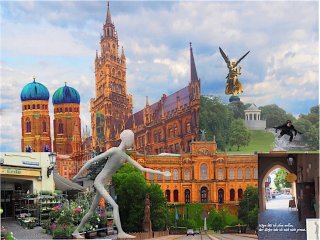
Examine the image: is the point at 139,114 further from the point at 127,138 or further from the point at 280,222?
the point at 280,222

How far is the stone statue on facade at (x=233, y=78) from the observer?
10375 millimetres

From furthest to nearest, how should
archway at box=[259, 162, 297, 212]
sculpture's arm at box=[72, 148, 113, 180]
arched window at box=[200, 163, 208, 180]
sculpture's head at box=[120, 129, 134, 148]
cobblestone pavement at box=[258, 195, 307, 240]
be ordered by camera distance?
arched window at box=[200, 163, 208, 180]
archway at box=[259, 162, 297, 212]
cobblestone pavement at box=[258, 195, 307, 240]
sculpture's head at box=[120, 129, 134, 148]
sculpture's arm at box=[72, 148, 113, 180]

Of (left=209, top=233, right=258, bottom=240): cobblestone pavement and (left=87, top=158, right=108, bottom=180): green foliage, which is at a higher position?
(left=87, top=158, right=108, bottom=180): green foliage

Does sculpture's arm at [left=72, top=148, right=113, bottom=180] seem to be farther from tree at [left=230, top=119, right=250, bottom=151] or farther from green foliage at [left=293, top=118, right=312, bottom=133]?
green foliage at [left=293, top=118, right=312, bottom=133]

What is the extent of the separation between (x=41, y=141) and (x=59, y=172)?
1.25 feet

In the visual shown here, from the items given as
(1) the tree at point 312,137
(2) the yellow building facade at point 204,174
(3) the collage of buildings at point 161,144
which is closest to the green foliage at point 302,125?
(1) the tree at point 312,137

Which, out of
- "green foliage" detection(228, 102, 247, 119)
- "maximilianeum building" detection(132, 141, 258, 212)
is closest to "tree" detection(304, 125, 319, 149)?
"maximilianeum building" detection(132, 141, 258, 212)

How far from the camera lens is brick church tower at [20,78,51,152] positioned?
10.4 m

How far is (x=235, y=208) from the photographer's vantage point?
1045cm

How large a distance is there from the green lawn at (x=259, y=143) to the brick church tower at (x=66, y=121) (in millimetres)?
1655

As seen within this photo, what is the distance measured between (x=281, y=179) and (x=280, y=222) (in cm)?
54

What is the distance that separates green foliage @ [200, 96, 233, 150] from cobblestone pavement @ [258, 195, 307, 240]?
2.69 ft

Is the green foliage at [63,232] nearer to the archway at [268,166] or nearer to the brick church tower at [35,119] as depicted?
the brick church tower at [35,119]

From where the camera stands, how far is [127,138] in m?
9.90
